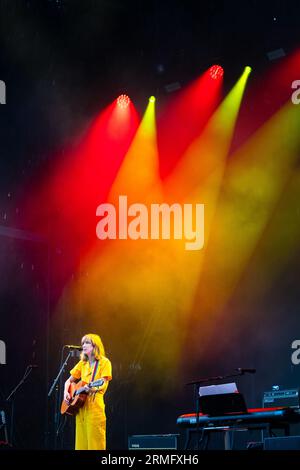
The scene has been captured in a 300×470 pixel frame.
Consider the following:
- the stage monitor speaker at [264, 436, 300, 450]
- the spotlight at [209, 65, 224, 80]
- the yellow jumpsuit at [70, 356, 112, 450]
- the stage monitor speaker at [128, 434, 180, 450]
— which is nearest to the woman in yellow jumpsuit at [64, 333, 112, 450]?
the yellow jumpsuit at [70, 356, 112, 450]

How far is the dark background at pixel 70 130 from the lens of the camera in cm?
959

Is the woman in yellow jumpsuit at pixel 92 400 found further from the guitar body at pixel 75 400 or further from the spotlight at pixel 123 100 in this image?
the spotlight at pixel 123 100

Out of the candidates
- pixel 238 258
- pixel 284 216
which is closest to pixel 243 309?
pixel 238 258

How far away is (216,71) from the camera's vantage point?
1049cm

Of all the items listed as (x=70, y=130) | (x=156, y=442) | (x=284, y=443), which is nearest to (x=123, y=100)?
(x=70, y=130)

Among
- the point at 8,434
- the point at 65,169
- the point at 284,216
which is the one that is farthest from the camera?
the point at 65,169

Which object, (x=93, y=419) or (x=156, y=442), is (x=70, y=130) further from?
(x=156, y=442)

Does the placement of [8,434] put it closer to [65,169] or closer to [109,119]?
[65,169]

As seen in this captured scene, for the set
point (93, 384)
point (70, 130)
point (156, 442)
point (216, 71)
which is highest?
point (216, 71)

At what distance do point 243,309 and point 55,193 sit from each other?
3267 millimetres

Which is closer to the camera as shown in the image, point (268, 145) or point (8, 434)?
point (8, 434)

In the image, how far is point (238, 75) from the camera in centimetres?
1041

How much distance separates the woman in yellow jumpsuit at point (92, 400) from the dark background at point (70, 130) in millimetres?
2478

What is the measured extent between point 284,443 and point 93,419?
2.86m
